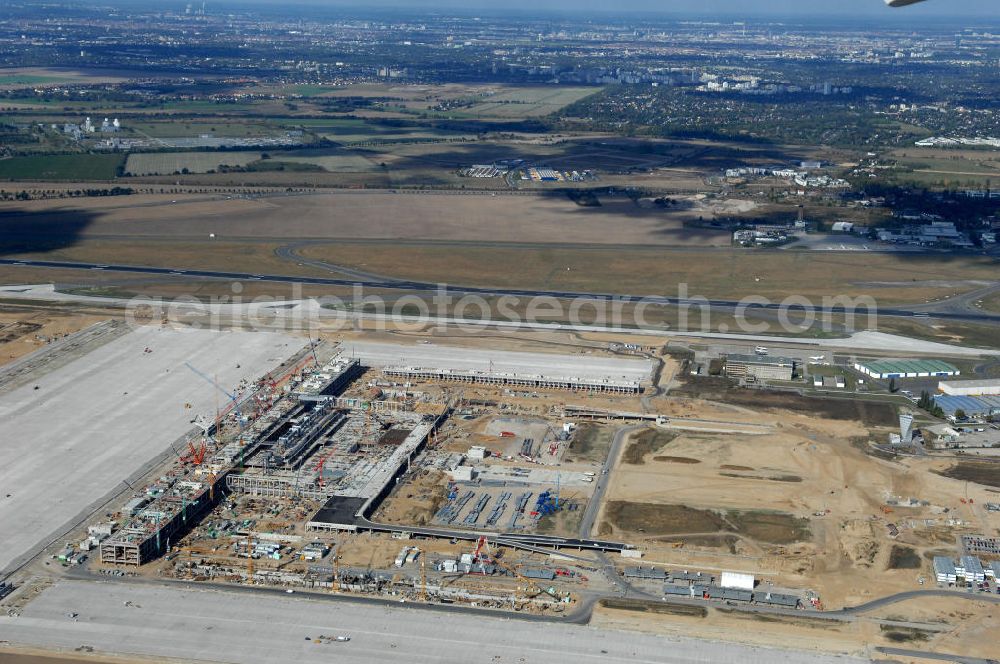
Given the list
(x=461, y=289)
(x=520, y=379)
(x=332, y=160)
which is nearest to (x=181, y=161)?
(x=332, y=160)

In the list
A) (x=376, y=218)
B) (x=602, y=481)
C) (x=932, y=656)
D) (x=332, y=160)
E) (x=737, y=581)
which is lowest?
(x=932, y=656)

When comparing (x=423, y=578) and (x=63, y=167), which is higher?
(x=63, y=167)

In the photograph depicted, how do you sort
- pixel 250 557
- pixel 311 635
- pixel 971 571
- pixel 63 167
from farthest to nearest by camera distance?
1. pixel 63 167
2. pixel 250 557
3. pixel 971 571
4. pixel 311 635

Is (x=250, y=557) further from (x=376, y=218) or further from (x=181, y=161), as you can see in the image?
(x=181, y=161)

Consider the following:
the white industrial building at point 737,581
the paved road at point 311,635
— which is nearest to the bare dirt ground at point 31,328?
the paved road at point 311,635

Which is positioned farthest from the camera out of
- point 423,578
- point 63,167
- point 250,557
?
point 63,167

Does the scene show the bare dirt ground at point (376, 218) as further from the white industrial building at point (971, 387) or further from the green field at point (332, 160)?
the white industrial building at point (971, 387)

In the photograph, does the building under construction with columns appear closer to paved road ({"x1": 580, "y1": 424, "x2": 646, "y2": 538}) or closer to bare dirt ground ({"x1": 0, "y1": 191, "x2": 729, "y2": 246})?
paved road ({"x1": 580, "y1": 424, "x2": 646, "y2": 538})
